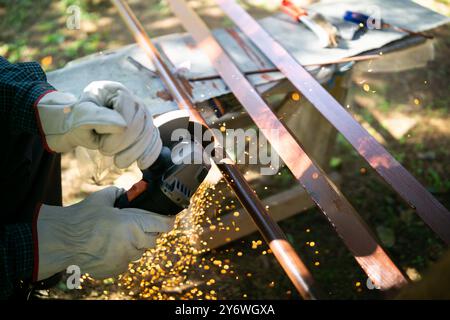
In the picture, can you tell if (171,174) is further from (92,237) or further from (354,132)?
(354,132)

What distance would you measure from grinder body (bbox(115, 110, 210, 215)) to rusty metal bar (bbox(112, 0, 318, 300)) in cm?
12

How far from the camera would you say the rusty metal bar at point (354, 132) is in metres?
1.68

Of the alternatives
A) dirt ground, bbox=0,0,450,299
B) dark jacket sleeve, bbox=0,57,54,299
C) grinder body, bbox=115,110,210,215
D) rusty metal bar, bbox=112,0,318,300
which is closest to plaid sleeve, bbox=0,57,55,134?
dark jacket sleeve, bbox=0,57,54,299

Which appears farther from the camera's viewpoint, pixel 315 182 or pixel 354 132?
pixel 354 132

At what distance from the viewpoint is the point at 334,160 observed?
11.4 ft

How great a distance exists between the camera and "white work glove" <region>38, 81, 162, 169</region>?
4.99 ft

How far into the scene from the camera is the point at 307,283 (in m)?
1.44

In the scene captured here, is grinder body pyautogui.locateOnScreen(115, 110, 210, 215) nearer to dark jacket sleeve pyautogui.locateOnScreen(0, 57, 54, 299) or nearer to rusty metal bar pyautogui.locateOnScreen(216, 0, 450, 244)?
dark jacket sleeve pyautogui.locateOnScreen(0, 57, 54, 299)

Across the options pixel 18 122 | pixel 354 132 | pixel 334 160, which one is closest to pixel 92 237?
pixel 18 122

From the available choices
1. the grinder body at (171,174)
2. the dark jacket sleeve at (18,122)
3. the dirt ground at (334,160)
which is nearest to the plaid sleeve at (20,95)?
the dark jacket sleeve at (18,122)

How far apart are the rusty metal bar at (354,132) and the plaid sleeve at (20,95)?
4.01 ft

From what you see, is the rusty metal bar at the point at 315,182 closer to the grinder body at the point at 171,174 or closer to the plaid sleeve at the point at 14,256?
the grinder body at the point at 171,174

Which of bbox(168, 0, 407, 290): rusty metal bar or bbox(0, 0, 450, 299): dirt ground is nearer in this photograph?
bbox(168, 0, 407, 290): rusty metal bar

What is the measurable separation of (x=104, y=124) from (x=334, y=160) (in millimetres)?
2378
